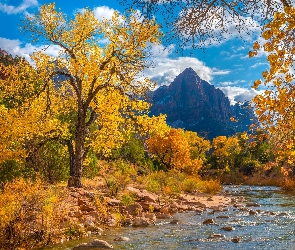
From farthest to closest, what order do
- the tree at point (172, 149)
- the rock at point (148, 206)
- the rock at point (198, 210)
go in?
the tree at point (172, 149)
the rock at point (198, 210)
the rock at point (148, 206)

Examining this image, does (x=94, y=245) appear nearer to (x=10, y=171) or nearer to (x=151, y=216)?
(x=151, y=216)

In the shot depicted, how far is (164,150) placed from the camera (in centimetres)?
5028

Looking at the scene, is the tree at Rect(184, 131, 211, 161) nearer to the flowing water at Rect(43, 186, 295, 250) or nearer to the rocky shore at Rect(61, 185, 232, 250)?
the rocky shore at Rect(61, 185, 232, 250)

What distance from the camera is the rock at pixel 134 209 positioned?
16.2m

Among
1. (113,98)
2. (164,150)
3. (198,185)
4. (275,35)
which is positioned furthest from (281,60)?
(164,150)

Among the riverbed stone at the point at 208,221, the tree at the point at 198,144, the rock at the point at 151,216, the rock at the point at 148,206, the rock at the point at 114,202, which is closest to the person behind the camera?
the riverbed stone at the point at 208,221

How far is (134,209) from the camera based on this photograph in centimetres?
1642

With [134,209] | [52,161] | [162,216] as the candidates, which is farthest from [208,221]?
[52,161]

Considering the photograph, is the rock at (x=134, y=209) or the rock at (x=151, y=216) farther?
the rock at (x=134, y=209)

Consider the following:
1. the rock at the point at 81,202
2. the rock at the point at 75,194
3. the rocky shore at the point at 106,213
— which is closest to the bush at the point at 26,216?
the rocky shore at the point at 106,213

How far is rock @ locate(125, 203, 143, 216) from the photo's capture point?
53.0 feet

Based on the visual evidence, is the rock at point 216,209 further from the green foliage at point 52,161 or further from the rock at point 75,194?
the green foliage at point 52,161

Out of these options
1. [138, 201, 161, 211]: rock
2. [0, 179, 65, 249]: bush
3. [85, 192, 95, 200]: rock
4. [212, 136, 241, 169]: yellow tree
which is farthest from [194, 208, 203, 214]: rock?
[212, 136, 241, 169]: yellow tree

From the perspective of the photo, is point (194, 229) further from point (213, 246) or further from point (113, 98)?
point (113, 98)
